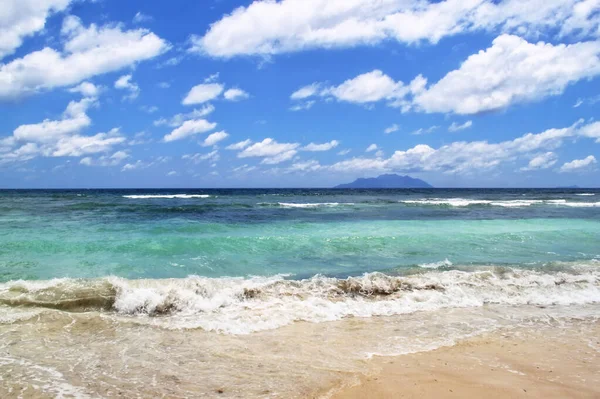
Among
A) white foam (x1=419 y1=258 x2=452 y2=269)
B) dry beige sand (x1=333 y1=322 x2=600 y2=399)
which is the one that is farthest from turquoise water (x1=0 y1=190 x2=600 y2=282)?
dry beige sand (x1=333 y1=322 x2=600 y2=399)

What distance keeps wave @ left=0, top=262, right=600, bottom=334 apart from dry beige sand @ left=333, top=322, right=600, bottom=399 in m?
1.84

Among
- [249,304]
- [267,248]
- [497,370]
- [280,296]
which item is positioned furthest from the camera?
[267,248]

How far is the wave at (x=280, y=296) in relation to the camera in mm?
6945

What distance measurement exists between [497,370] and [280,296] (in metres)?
4.21

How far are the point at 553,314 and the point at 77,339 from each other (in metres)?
8.13

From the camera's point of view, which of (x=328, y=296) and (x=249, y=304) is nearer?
(x=249, y=304)

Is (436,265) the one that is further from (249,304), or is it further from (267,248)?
(249,304)

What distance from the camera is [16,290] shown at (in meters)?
7.88

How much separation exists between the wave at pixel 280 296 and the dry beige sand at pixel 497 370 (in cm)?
184

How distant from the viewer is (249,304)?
7.48 meters

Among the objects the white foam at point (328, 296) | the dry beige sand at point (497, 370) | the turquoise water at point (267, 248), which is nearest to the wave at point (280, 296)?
the white foam at point (328, 296)

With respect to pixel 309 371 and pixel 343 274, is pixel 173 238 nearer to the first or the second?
pixel 343 274

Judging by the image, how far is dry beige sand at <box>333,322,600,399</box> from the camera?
423 cm

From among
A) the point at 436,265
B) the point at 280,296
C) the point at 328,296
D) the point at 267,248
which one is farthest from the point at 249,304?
the point at 436,265
